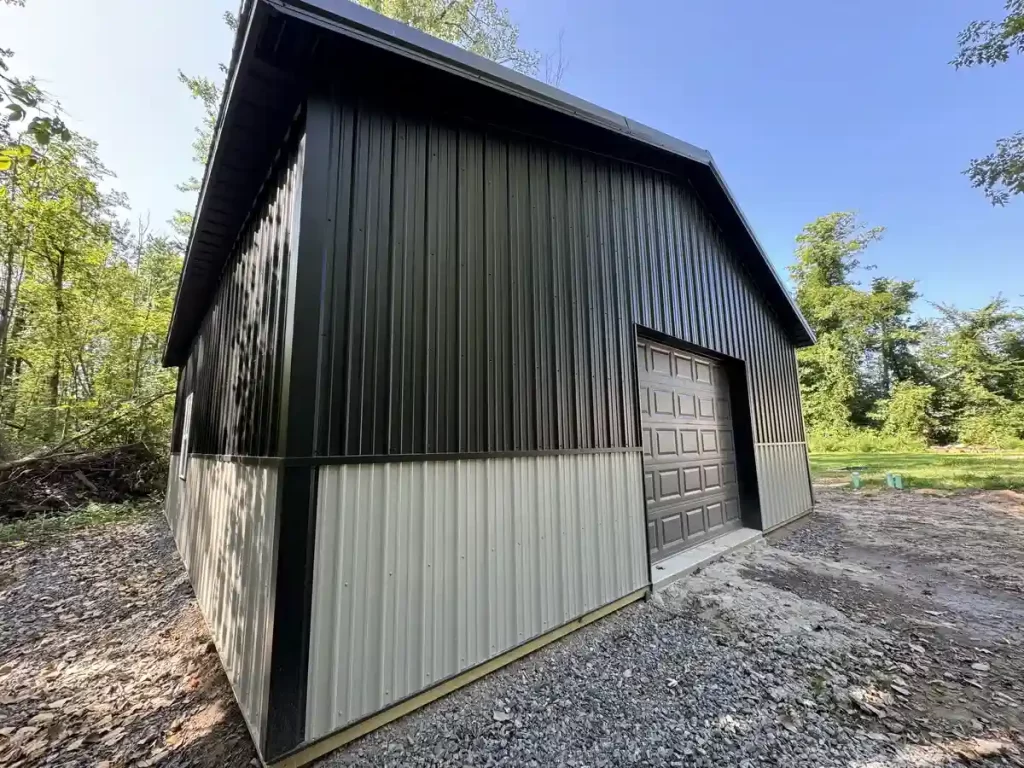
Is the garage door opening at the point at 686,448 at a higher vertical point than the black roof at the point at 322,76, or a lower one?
lower

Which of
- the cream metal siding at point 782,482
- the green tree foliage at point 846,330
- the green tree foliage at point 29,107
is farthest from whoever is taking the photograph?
the green tree foliage at point 846,330

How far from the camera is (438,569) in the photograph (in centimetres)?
246

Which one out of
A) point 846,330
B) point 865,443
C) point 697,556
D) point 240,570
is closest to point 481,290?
point 240,570

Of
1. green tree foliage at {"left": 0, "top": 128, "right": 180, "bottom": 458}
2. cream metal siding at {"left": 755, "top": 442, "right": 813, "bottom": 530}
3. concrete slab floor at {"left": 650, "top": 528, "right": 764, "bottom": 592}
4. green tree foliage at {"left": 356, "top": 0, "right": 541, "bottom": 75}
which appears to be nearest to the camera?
concrete slab floor at {"left": 650, "top": 528, "right": 764, "bottom": 592}

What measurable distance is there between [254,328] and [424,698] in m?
2.79

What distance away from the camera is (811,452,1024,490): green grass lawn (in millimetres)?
9859

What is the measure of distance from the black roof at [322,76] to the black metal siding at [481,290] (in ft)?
0.69

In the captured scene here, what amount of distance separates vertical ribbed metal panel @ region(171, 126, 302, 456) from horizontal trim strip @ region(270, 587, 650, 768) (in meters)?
1.49

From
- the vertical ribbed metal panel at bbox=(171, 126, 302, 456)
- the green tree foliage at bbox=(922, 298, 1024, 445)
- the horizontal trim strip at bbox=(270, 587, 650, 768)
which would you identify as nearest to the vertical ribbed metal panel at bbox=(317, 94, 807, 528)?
the vertical ribbed metal panel at bbox=(171, 126, 302, 456)

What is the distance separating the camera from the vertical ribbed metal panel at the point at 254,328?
2.49 metres

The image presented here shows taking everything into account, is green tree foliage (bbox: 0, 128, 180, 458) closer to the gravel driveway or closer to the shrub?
the gravel driveway

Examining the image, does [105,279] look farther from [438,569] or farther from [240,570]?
[438,569]

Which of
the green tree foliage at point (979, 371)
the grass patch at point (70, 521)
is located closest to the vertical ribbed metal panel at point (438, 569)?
the grass patch at point (70, 521)

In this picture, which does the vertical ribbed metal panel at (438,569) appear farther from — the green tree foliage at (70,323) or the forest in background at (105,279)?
the green tree foliage at (70,323)
